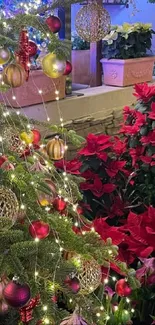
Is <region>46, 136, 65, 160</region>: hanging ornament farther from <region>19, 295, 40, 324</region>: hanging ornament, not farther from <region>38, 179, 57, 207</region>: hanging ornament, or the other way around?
Result: <region>19, 295, 40, 324</region>: hanging ornament

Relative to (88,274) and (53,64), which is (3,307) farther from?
(53,64)

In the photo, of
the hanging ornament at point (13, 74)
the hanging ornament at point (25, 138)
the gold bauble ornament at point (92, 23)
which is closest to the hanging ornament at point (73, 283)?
the hanging ornament at point (25, 138)

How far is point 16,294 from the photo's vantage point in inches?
29.0

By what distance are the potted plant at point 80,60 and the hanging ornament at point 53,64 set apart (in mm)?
1468

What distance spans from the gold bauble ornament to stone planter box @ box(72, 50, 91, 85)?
0.60 metres

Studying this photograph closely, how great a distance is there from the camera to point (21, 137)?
0.99 m

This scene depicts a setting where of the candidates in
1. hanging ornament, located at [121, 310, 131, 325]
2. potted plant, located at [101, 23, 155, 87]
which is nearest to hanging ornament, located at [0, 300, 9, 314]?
hanging ornament, located at [121, 310, 131, 325]

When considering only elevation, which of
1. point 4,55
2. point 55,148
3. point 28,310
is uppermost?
point 4,55

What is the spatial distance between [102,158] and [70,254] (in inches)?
30.1

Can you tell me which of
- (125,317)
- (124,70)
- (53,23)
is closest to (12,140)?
(53,23)

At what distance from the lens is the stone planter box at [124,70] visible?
2.26 m

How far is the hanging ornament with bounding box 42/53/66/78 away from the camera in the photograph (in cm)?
95

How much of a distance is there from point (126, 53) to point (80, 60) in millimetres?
311

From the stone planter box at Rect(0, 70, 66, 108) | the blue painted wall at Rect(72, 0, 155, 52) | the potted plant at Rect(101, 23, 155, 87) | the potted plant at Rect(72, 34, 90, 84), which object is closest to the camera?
the stone planter box at Rect(0, 70, 66, 108)
